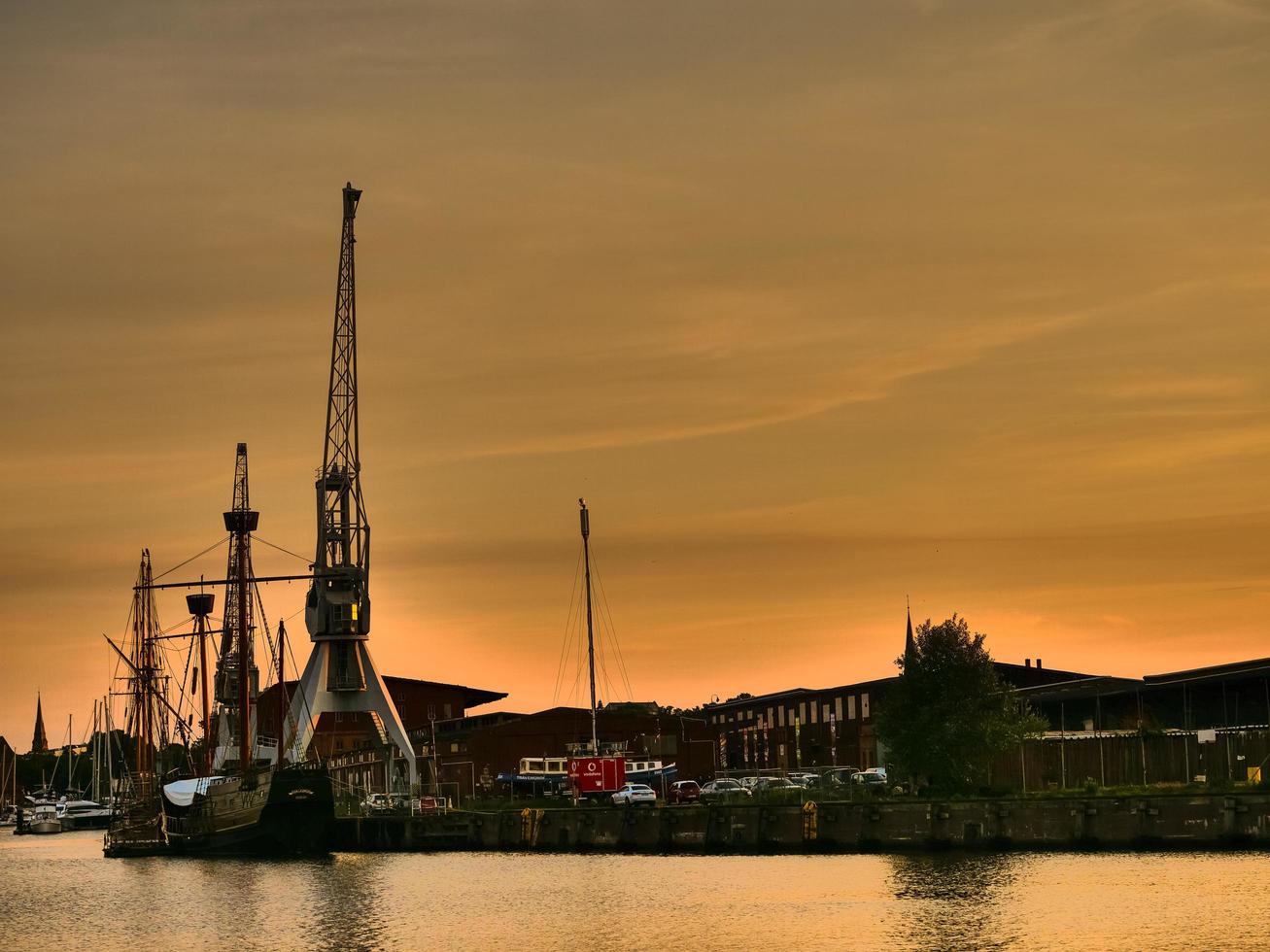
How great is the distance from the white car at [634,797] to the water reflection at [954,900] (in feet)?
85.5

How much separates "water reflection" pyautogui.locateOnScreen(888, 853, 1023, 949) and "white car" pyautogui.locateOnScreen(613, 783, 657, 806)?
85.5 ft

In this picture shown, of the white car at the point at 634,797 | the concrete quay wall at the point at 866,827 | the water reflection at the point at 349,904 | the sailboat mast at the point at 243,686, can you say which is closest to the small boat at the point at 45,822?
the sailboat mast at the point at 243,686

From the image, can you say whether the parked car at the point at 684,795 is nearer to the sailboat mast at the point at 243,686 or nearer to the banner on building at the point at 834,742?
the sailboat mast at the point at 243,686

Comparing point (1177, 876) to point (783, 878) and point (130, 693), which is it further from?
point (130, 693)

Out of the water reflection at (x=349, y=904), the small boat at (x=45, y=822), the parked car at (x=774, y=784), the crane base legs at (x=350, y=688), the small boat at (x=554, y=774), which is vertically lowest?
the water reflection at (x=349, y=904)

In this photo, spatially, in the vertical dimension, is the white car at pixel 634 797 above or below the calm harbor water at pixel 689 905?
above

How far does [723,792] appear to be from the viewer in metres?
107

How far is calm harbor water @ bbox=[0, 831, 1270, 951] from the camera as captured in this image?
59656 mm

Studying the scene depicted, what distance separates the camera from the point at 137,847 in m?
120

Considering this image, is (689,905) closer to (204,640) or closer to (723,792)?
(723,792)

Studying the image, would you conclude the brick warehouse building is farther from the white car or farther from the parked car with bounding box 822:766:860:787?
the white car

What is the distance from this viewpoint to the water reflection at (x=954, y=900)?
57.9 meters

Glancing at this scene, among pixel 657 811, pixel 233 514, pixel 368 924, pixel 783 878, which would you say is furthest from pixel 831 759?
pixel 368 924

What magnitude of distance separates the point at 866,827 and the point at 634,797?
2487 centimetres
